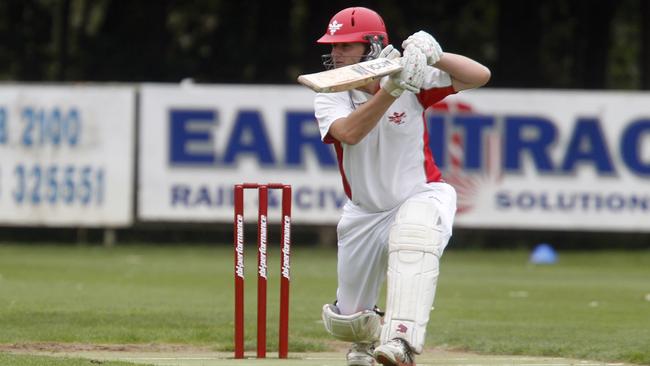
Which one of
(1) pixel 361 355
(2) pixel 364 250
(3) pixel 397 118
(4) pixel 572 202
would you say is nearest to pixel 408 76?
(3) pixel 397 118

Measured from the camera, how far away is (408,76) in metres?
6.77

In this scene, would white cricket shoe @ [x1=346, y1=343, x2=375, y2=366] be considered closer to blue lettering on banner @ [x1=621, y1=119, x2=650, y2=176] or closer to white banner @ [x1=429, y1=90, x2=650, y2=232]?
white banner @ [x1=429, y1=90, x2=650, y2=232]

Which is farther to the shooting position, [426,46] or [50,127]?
[50,127]

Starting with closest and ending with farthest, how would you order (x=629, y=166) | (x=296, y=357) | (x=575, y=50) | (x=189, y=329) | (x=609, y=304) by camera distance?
(x=296, y=357)
(x=189, y=329)
(x=609, y=304)
(x=629, y=166)
(x=575, y=50)

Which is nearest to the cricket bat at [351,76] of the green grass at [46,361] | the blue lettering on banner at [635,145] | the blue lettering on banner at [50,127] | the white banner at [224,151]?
the green grass at [46,361]

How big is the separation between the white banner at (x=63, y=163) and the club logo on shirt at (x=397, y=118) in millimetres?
11911

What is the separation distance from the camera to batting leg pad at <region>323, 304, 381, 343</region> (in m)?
7.69

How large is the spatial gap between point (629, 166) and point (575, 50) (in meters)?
7.82

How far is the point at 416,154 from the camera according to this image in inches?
291

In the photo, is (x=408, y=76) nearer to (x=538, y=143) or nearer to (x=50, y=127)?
(x=538, y=143)

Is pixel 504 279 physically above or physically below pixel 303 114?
below

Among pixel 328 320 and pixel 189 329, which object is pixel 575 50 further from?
pixel 328 320

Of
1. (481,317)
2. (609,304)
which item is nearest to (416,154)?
(481,317)

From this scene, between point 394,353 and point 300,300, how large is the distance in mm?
6078
